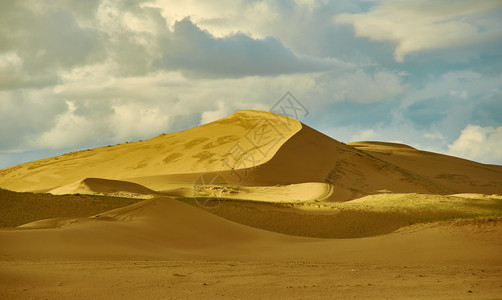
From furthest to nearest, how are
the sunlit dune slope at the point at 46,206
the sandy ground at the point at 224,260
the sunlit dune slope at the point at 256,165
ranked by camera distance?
1. the sunlit dune slope at the point at 256,165
2. the sunlit dune slope at the point at 46,206
3. the sandy ground at the point at 224,260

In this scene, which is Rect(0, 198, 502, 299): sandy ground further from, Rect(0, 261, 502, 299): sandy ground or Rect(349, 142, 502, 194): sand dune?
Rect(349, 142, 502, 194): sand dune

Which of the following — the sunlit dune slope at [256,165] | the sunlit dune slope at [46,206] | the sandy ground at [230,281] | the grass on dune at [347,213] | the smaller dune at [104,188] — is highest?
the sunlit dune slope at [256,165]

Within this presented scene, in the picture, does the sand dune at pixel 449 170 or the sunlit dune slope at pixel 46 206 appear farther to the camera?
the sand dune at pixel 449 170

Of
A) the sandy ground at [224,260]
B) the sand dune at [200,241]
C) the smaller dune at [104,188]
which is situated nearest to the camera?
the sandy ground at [224,260]

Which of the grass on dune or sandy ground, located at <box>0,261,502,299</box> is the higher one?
the grass on dune

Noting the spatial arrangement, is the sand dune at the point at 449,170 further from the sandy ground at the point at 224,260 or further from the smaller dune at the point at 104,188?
the sandy ground at the point at 224,260

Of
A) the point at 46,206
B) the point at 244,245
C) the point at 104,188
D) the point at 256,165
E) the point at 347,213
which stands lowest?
the point at 244,245

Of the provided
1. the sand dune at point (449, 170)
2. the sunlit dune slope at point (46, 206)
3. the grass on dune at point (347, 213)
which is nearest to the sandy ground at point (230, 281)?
the grass on dune at point (347, 213)

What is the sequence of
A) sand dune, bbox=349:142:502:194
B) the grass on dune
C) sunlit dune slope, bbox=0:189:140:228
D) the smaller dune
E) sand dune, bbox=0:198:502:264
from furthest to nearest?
sand dune, bbox=349:142:502:194, the smaller dune, the grass on dune, sunlit dune slope, bbox=0:189:140:228, sand dune, bbox=0:198:502:264

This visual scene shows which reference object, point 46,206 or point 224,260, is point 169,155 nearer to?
point 46,206

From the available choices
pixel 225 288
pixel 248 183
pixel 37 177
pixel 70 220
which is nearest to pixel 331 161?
pixel 248 183

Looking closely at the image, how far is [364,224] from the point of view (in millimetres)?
17156

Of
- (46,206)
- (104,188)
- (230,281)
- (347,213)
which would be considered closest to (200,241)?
(230,281)

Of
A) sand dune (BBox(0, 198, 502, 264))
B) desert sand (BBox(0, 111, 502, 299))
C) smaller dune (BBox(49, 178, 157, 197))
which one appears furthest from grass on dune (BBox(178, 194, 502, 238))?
smaller dune (BBox(49, 178, 157, 197))
